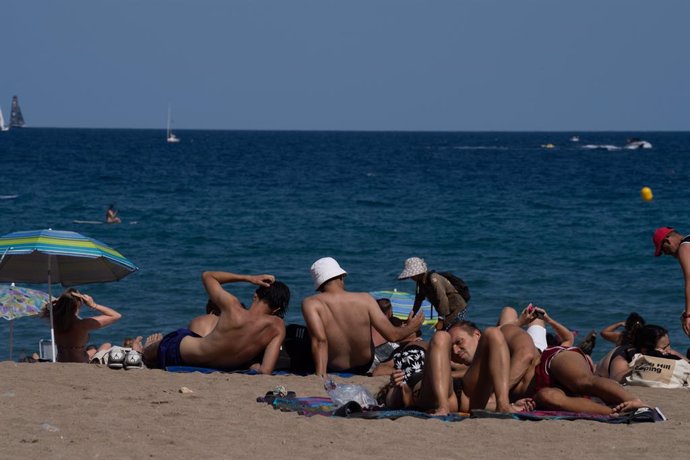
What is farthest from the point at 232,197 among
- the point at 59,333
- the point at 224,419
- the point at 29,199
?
the point at 224,419

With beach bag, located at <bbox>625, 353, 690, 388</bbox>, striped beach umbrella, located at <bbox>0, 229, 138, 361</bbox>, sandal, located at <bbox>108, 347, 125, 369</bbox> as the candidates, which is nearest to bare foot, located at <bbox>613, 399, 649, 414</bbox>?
beach bag, located at <bbox>625, 353, 690, 388</bbox>

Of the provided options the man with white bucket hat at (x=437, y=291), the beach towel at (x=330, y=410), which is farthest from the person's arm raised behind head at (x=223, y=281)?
the man with white bucket hat at (x=437, y=291)

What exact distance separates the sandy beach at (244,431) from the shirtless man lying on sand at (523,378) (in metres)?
0.26

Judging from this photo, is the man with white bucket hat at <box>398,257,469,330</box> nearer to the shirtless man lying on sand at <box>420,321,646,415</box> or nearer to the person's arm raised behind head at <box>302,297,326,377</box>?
the person's arm raised behind head at <box>302,297,326,377</box>

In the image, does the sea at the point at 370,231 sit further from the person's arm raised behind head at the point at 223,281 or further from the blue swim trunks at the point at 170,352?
the person's arm raised behind head at the point at 223,281

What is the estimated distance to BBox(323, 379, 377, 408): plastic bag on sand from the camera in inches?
248

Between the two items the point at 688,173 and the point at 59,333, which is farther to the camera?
the point at 688,173

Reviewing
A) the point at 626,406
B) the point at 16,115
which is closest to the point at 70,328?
the point at 626,406

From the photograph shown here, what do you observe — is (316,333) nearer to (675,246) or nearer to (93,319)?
(93,319)

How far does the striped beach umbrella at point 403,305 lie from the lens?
9.37 m

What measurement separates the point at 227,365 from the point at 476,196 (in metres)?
26.1

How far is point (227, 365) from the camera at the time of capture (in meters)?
7.57

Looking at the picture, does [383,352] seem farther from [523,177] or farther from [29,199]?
[523,177]

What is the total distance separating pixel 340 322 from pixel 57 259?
275 centimetres
